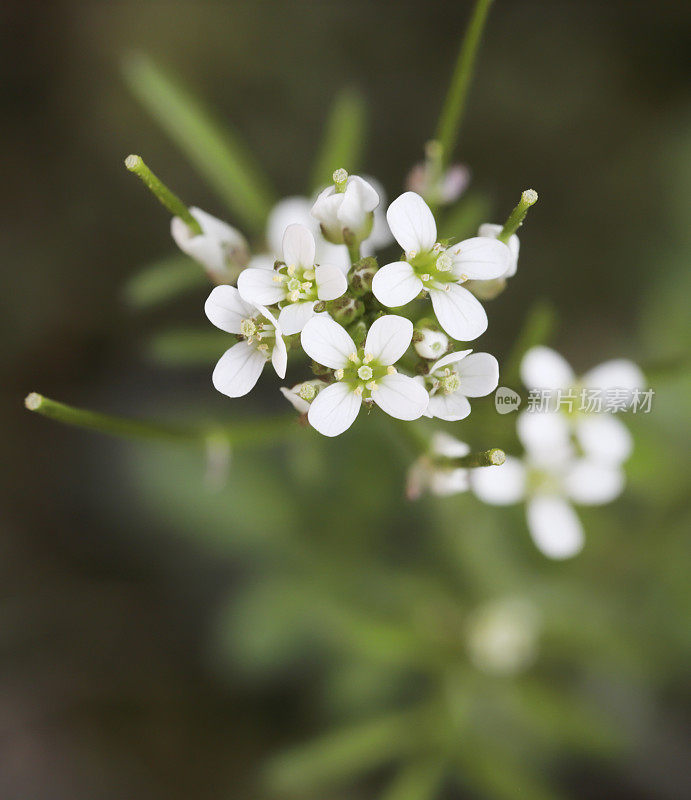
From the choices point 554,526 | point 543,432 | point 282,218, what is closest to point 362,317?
point 543,432

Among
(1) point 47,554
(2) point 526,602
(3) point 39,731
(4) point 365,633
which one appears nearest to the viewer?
(4) point 365,633

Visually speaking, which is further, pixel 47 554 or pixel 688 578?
pixel 47 554

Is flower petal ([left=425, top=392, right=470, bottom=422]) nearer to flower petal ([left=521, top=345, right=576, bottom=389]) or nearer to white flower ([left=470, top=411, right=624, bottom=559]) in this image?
flower petal ([left=521, top=345, right=576, bottom=389])

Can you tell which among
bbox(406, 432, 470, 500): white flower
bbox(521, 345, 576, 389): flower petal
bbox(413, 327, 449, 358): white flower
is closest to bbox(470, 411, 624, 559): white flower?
bbox(521, 345, 576, 389): flower petal

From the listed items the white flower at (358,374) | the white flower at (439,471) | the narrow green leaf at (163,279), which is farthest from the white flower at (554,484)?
the narrow green leaf at (163,279)

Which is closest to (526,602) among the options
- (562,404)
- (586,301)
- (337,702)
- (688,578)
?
(688,578)

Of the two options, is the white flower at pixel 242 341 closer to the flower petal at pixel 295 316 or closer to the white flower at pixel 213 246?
the flower petal at pixel 295 316

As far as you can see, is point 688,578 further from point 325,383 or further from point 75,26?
point 75,26
